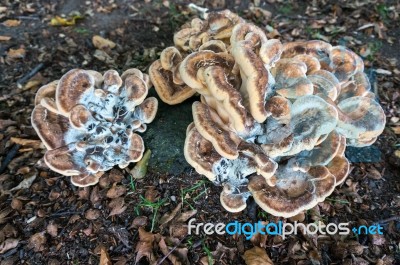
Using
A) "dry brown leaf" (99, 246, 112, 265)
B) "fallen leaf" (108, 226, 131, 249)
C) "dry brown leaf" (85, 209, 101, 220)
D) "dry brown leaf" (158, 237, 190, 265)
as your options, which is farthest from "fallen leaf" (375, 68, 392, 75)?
"dry brown leaf" (99, 246, 112, 265)

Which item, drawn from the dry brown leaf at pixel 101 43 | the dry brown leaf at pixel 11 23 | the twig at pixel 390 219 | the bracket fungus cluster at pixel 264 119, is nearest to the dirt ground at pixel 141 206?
the twig at pixel 390 219

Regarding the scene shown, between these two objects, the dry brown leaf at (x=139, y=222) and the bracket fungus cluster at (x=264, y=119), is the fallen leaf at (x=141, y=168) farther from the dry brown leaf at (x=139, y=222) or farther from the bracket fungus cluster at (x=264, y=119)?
the bracket fungus cluster at (x=264, y=119)

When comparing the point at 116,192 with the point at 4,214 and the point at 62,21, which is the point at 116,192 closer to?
the point at 4,214

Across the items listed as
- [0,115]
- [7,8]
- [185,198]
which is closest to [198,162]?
[185,198]

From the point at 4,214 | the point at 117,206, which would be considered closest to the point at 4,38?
the point at 4,214

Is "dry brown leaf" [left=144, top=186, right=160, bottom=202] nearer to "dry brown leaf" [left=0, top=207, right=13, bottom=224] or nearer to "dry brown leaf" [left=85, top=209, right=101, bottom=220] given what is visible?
"dry brown leaf" [left=85, top=209, right=101, bottom=220]

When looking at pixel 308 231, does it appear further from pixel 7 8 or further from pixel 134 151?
pixel 7 8
